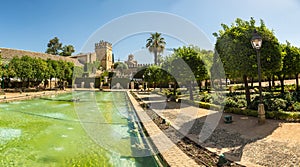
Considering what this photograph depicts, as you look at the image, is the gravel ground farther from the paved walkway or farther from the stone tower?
the stone tower

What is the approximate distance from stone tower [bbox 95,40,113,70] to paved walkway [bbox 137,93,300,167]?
66.0m

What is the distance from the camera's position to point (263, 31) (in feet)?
32.5

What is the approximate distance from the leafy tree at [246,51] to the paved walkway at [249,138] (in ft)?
8.05

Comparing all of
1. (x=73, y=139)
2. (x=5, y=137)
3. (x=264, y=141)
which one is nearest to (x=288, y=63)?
(x=264, y=141)

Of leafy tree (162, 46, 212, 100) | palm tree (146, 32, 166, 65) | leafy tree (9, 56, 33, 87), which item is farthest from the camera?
palm tree (146, 32, 166, 65)

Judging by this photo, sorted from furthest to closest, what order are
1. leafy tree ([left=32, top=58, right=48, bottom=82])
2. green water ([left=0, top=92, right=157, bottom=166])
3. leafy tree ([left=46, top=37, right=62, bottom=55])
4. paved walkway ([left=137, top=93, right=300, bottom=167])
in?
leafy tree ([left=46, top=37, right=62, bottom=55]) → leafy tree ([left=32, top=58, right=48, bottom=82]) → green water ([left=0, top=92, right=157, bottom=166]) → paved walkway ([left=137, top=93, right=300, bottom=167])

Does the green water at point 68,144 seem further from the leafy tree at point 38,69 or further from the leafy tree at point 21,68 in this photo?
the leafy tree at point 38,69

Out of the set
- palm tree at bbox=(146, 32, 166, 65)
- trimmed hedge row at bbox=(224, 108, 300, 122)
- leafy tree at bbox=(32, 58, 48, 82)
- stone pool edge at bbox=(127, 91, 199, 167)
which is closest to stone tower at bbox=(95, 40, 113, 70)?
palm tree at bbox=(146, 32, 166, 65)

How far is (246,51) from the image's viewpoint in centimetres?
980

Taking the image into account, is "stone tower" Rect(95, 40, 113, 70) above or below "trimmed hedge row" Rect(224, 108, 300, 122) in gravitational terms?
above

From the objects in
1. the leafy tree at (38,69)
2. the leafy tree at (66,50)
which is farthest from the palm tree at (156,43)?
the leafy tree at (66,50)

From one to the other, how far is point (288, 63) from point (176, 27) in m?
9.37

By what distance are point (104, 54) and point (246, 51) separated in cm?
6786

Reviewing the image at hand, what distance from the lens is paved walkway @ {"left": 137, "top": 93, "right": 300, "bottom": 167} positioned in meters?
5.14
